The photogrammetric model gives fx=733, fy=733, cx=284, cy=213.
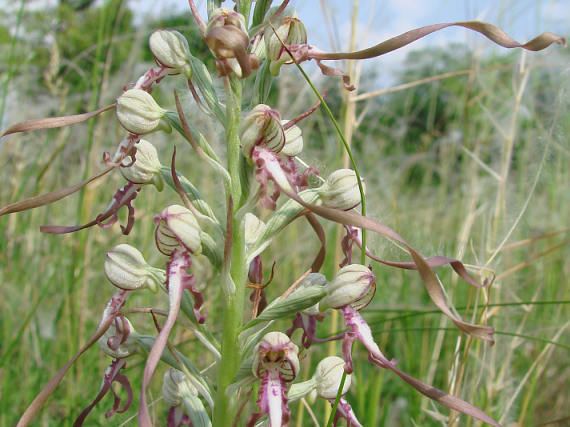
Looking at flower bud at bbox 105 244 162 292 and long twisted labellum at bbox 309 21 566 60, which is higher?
long twisted labellum at bbox 309 21 566 60

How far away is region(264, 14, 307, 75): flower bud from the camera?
139cm

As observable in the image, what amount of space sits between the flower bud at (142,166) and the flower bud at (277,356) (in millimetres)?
412

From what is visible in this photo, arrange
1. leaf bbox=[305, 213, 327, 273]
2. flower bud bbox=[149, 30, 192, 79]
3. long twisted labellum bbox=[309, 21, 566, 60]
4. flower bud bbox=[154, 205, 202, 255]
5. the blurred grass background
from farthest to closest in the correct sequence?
the blurred grass background → leaf bbox=[305, 213, 327, 273] → flower bud bbox=[149, 30, 192, 79] → flower bud bbox=[154, 205, 202, 255] → long twisted labellum bbox=[309, 21, 566, 60]

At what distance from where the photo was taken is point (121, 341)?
1.42 m

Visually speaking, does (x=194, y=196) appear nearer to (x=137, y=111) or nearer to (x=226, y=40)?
(x=137, y=111)

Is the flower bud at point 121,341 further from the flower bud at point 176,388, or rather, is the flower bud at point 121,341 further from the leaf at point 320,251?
the leaf at point 320,251

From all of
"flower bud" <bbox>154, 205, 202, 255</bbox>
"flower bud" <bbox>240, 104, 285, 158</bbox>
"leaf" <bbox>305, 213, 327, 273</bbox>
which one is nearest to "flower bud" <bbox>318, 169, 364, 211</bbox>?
"leaf" <bbox>305, 213, 327, 273</bbox>

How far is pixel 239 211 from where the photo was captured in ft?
4.50

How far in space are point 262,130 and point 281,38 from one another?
20cm

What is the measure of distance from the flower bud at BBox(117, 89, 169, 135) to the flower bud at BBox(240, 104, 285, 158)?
20cm

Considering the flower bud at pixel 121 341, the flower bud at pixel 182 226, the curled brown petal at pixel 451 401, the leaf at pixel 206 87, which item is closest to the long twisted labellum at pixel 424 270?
the curled brown petal at pixel 451 401

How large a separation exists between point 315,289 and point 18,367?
1.47 metres

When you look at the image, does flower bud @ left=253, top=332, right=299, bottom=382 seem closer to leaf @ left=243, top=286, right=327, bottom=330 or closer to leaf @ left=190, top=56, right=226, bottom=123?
leaf @ left=243, top=286, right=327, bottom=330

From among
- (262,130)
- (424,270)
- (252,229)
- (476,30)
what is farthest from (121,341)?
(476,30)
